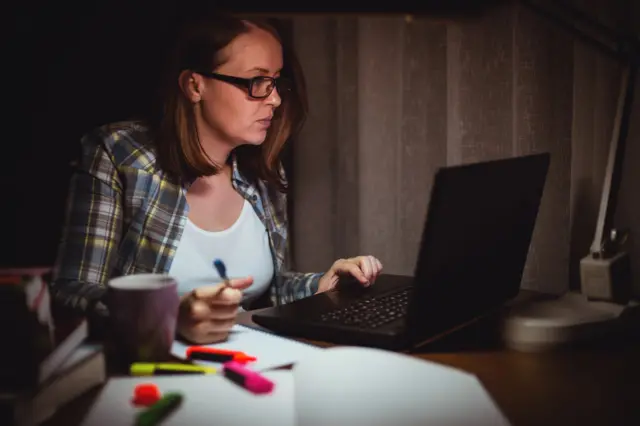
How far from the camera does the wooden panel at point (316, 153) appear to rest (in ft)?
6.21

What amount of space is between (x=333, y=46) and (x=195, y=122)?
1.72 feet

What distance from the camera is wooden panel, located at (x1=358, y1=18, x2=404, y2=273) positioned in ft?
5.71

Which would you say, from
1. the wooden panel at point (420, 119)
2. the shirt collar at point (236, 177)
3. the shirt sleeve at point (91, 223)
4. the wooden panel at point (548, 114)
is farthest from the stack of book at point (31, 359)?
the wooden panel at point (420, 119)

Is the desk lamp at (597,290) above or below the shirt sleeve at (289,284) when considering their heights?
above

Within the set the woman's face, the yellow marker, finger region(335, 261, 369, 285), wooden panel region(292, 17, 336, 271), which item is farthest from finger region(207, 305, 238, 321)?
wooden panel region(292, 17, 336, 271)

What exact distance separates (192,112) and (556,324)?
0.88m

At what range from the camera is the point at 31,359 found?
69 centimetres

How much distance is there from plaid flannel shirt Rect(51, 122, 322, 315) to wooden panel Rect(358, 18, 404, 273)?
0.36m

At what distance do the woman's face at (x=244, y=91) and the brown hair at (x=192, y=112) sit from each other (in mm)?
21

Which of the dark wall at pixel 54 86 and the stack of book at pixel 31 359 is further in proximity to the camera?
the dark wall at pixel 54 86

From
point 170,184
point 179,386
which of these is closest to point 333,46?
point 170,184

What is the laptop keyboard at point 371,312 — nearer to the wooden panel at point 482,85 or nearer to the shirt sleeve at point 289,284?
the shirt sleeve at point 289,284

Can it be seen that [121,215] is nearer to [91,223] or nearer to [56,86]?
[91,223]

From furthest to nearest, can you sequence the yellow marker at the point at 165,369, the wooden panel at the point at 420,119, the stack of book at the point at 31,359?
the wooden panel at the point at 420,119 < the yellow marker at the point at 165,369 < the stack of book at the point at 31,359
